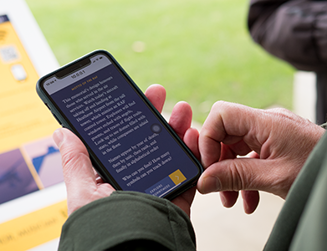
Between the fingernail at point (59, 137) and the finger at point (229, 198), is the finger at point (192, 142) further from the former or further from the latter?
the fingernail at point (59, 137)

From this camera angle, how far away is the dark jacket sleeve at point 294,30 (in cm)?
91

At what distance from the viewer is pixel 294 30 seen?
94 centimetres

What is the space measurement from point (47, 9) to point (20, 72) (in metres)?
1.46

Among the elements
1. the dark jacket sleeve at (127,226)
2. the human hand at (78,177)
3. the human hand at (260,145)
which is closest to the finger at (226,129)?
the human hand at (260,145)

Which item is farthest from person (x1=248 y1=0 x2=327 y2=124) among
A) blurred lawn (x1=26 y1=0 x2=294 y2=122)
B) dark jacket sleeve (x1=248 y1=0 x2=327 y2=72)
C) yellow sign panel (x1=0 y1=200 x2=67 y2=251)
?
yellow sign panel (x1=0 y1=200 x2=67 y2=251)

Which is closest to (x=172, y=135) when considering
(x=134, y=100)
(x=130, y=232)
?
(x=134, y=100)

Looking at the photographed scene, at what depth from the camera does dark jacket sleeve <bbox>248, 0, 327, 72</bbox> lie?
2.99 feet

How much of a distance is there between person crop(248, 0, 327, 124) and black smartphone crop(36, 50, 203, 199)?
56cm

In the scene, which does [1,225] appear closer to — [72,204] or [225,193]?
[72,204]

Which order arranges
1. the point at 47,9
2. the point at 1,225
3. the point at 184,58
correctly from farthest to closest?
the point at 47,9 → the point at 184,58 → the point at 1,225

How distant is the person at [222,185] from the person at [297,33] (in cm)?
43

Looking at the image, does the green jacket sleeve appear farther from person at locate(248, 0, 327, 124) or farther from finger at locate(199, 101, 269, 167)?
person at locate(248, 0, 327, 124)

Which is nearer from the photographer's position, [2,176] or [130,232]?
[130,232]

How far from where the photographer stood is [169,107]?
1.66 metres
